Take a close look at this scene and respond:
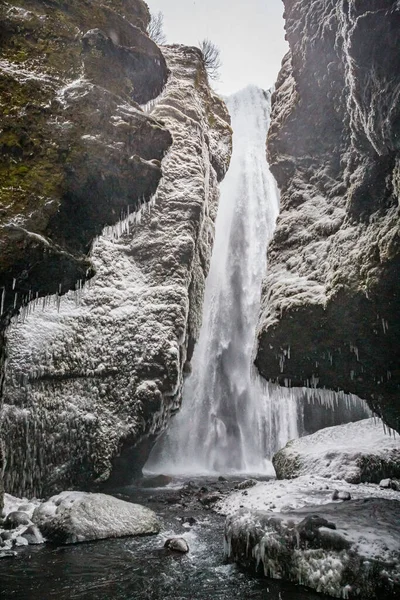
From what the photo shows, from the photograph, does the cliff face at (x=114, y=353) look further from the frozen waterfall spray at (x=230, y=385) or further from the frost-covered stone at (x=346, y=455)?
the frozen waterfall spray at (x=230, y=385)

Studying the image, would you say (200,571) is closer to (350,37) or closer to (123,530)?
(123,530)

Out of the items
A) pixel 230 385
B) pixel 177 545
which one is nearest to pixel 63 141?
pixel 177 545

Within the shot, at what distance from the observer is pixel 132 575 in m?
5.84

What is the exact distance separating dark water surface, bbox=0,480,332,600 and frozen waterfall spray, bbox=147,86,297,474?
33.2ft

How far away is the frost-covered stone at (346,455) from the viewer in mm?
10906

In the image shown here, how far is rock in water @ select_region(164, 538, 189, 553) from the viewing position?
683 centimetres

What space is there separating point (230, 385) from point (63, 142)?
18.4 metres

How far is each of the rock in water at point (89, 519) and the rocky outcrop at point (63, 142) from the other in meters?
2.05

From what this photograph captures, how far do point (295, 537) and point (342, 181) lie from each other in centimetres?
636

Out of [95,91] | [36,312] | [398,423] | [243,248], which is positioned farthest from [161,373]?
[243,248]

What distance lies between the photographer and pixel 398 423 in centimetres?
786

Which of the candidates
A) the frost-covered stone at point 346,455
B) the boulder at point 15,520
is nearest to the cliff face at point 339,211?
the frost-covered stone at point 346,455

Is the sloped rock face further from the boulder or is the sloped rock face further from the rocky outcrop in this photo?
the boulder

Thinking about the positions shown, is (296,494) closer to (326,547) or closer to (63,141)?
(326,547)
